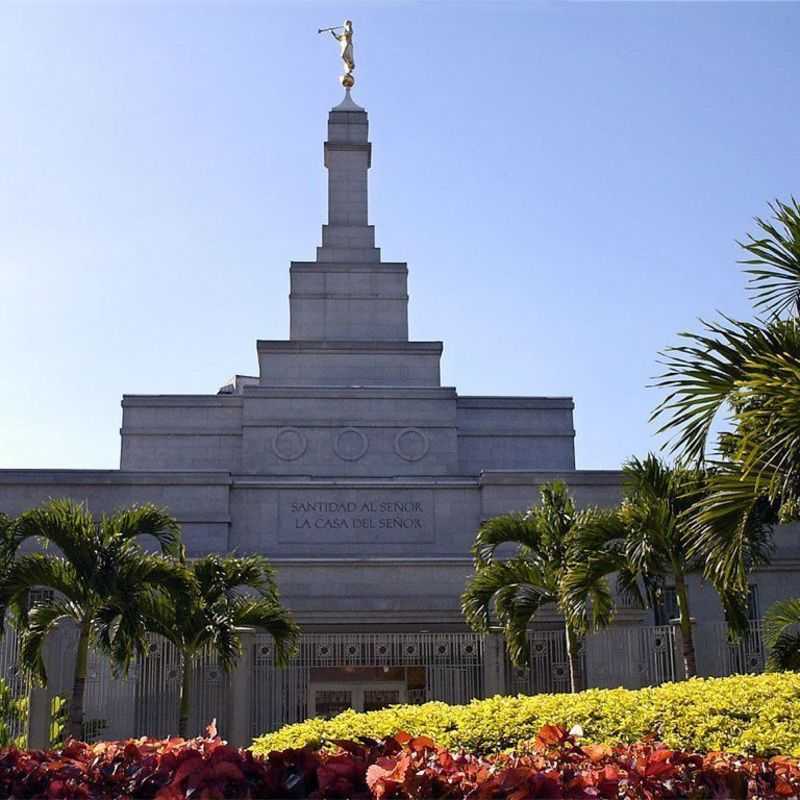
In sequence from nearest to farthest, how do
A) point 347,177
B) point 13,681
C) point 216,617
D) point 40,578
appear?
1. point 40,578
2. point 216,617
3. point 13,681
4. point 347,177

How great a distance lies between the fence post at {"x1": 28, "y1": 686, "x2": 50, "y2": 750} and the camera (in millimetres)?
15703

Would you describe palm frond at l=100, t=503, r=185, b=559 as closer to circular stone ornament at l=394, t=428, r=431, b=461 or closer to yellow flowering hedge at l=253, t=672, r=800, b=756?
yellow flowering hedge at l=253, t=672, r=800, b=756

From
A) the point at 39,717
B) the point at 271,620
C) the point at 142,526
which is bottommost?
the point at 39,717

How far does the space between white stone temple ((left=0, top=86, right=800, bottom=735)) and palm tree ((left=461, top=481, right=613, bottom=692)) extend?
111cm

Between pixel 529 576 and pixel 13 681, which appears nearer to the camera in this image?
pixel 13 681

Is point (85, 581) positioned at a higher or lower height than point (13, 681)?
higher

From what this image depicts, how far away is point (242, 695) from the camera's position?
17812 millimetres

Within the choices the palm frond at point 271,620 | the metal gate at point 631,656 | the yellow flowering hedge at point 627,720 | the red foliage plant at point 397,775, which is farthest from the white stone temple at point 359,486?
the red foliage plant at point 397,775

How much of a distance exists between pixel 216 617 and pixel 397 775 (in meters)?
12.2

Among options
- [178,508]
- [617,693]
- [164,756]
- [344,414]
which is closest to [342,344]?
[344,414]

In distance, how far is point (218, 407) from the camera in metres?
32.5

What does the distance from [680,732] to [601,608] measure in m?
7.54

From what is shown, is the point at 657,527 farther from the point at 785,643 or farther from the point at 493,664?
the point at 493,664

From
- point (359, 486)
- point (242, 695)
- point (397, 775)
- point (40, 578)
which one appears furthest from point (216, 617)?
point (359, 486)
